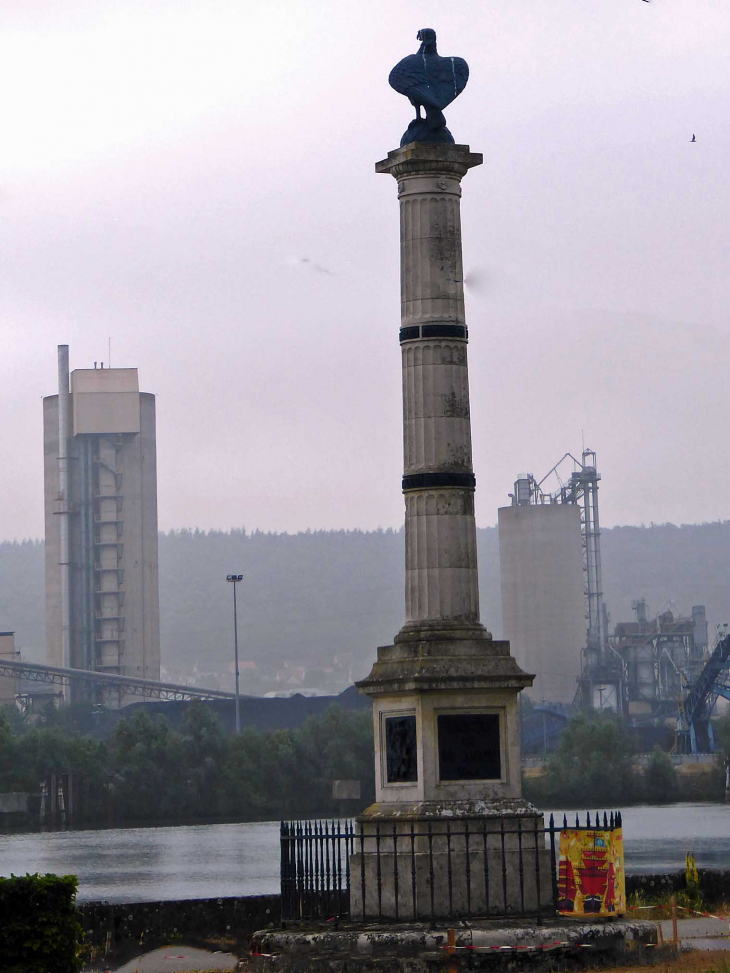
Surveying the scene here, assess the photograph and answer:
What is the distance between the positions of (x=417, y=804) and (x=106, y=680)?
151108 mm

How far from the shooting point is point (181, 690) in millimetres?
173000

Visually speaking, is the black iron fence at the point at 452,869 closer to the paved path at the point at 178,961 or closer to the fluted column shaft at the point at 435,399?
the paved path at the point at 178,961

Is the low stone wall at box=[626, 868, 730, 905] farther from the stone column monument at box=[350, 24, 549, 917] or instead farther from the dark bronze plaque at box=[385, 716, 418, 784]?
the dark bronze plaque at box=[385, 716, 418, 784]

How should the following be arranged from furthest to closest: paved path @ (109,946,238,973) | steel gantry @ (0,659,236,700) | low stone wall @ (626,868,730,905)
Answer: steel gantry @ (0,659,236,700)
low stone wall @ (626,868,730,905)
paved path @ (109,946,238,973)

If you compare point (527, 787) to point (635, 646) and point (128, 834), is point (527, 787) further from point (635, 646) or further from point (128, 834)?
point (635, 646)

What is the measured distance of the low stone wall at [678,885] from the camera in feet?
102

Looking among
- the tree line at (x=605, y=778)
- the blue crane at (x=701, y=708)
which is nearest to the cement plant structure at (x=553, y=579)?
the blue crane at (x=701, y=708)

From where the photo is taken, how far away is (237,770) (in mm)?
115312

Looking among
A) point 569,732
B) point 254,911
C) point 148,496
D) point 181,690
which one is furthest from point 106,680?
point 254,911

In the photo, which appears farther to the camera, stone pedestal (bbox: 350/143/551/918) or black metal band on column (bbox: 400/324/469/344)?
black metal band on column (bbox: 400/324/469/344)

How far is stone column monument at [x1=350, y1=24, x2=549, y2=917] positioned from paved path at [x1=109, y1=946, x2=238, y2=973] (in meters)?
2.82

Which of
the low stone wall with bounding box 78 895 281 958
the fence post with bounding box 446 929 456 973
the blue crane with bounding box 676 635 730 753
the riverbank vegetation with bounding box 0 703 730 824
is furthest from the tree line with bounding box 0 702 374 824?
the fence post with bounding box 446 929 456 973

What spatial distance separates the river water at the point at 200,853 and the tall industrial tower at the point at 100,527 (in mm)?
72839

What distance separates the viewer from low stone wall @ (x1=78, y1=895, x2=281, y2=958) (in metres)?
27.9
